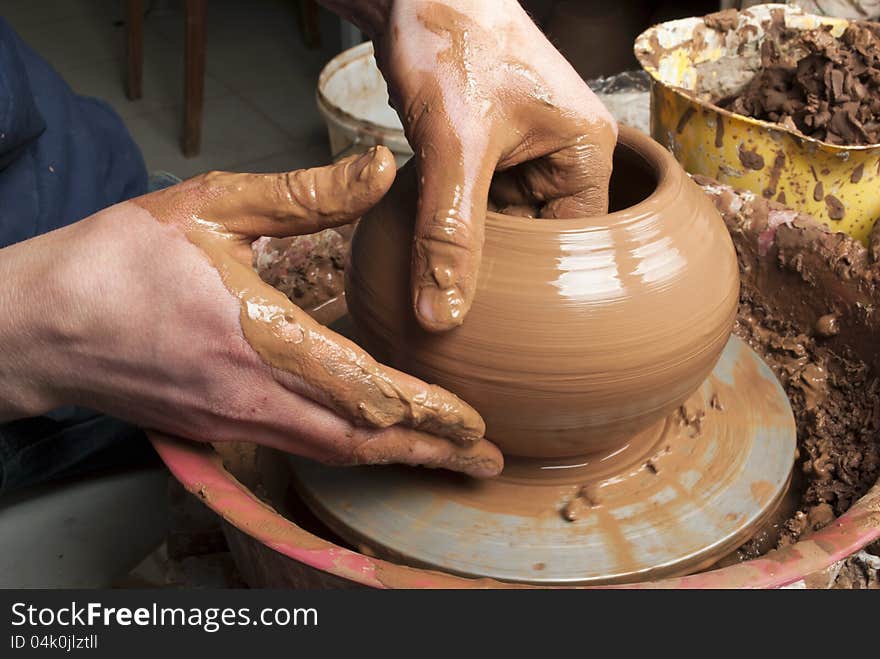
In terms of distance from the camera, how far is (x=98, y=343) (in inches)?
39.5

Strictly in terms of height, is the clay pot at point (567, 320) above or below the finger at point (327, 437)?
above

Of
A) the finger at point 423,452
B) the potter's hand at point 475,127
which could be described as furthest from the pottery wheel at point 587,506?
the potter's hand at point 475,127

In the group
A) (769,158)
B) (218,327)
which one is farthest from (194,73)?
(218,327)

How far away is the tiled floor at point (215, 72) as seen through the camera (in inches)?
143

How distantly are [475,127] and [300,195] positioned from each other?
23cm

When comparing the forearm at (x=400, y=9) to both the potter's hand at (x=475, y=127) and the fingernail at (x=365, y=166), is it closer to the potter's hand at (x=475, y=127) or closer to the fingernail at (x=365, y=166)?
the potter's hand at (x=475, y=127)

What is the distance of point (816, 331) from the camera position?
5.05ft

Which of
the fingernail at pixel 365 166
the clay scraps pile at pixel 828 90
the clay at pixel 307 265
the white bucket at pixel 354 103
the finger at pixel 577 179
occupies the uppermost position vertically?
the fingernail at pixel 365 166

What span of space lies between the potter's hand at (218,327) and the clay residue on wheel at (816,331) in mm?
611

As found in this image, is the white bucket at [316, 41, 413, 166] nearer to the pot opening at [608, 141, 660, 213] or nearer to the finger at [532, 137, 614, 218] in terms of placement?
the pot opening at [608, 141, 660, 213]

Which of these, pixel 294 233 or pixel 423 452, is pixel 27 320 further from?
pixel 423 452

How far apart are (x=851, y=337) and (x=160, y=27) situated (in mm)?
4264

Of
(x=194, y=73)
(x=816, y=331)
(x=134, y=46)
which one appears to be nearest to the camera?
(x=816, y=331)

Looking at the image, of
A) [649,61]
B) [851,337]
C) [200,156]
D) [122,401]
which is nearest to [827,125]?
[649,61]
